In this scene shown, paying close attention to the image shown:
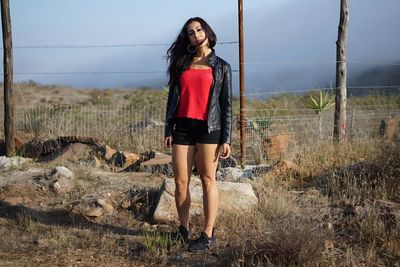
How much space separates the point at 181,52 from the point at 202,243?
1.71 metres

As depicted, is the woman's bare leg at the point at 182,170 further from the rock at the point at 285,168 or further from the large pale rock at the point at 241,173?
the rock at the point at 285,168

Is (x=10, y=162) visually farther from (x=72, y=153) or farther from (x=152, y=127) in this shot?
(x=152, y=127)

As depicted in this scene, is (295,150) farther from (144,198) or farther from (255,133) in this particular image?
(144,198)

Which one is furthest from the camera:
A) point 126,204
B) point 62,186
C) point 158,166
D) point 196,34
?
point 158,166

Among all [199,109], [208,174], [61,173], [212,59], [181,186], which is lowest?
[61,173]

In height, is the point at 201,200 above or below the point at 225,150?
below

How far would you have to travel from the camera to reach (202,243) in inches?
184

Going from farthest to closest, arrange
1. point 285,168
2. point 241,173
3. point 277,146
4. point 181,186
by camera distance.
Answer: point 277,146, point 241,173, point 285,168, point 181,186

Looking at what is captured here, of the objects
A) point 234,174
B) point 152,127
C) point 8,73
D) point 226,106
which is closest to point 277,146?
point 234,174

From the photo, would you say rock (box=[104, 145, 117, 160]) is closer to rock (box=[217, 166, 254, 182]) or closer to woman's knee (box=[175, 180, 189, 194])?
rock (box=[217, 166, 254, 182])

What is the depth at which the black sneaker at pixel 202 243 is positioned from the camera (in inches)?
183

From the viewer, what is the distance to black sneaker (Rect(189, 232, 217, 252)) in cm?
464

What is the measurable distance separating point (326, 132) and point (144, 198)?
5.09 metres

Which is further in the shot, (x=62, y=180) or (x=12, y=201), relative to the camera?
(x=62, y=180)
